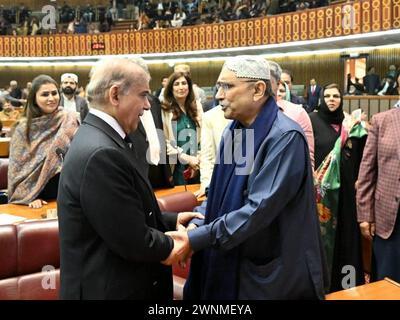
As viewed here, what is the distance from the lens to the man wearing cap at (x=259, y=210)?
1981 millimetres

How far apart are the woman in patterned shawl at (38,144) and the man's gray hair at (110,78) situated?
2.27 m

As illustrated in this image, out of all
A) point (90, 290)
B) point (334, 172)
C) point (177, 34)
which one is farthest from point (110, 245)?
point (177, 34)

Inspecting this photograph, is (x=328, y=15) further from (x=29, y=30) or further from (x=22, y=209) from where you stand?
(x=29, y=30)

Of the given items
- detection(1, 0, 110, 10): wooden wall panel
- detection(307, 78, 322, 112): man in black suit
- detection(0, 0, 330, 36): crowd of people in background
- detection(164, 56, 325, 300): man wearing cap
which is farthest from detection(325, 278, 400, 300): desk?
detection(1, 0, 110, 10): wooden wall panel

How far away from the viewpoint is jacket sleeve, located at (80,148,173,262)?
175 centimetres

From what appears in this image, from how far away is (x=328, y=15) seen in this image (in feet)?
49.6

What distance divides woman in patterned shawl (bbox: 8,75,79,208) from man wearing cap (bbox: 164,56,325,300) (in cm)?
223

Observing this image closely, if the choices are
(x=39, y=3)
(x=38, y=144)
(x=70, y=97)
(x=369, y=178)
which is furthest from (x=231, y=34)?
(x=369, y=178)

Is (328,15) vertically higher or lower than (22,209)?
higher

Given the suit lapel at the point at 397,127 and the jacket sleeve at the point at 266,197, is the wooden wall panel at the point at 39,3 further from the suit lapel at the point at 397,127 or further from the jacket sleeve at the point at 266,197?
the jacket sleeve at the point at 266,197

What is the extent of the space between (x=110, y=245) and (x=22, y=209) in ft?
7.84

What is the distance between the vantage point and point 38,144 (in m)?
4.07

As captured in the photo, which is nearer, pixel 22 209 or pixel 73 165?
pixel 73 165
